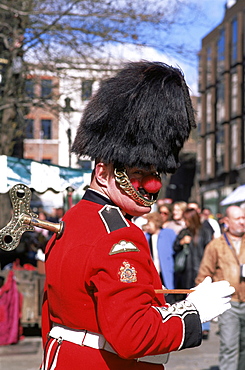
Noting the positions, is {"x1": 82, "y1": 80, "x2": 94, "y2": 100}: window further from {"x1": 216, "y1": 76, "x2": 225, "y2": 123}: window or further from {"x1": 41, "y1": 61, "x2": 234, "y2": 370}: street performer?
{"x1": 216, "y1": 76, "x2": 225, "y2": 123}: window

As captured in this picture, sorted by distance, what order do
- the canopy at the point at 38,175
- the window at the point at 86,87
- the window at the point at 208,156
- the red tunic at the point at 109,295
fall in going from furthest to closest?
the window at the point at 208,156
the window at the point at 86,87
the canopy at the point at 38,175
the red tunic at the point at 109,295

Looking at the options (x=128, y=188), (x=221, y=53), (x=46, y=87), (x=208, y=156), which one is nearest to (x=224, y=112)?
(x=221, y=53)

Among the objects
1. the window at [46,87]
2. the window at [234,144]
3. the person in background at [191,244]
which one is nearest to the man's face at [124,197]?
the person in background at [191,244]

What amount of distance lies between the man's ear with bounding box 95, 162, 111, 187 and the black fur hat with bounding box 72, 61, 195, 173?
29 mm

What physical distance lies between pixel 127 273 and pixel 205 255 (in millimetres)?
4296

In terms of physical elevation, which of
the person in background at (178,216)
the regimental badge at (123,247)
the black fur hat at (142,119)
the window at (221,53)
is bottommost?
the person in background at (178,216)

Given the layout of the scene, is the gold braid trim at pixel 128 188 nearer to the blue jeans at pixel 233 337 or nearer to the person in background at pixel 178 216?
the blue jeans at pixel 233 337

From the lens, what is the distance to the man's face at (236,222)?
20.4ft

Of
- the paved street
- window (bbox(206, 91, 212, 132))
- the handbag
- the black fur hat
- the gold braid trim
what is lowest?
the paved street

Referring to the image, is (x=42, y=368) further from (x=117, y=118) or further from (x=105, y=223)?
(x=117, y=118)

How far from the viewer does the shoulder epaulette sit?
2352 millimetres

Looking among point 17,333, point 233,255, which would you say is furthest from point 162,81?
point 17,333

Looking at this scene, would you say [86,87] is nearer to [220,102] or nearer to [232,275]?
[232,275]

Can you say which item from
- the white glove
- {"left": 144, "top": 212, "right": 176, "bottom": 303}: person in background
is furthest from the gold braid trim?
{"left": 144, "top": 212, "right": 176, "bottom": 303}: person in background
